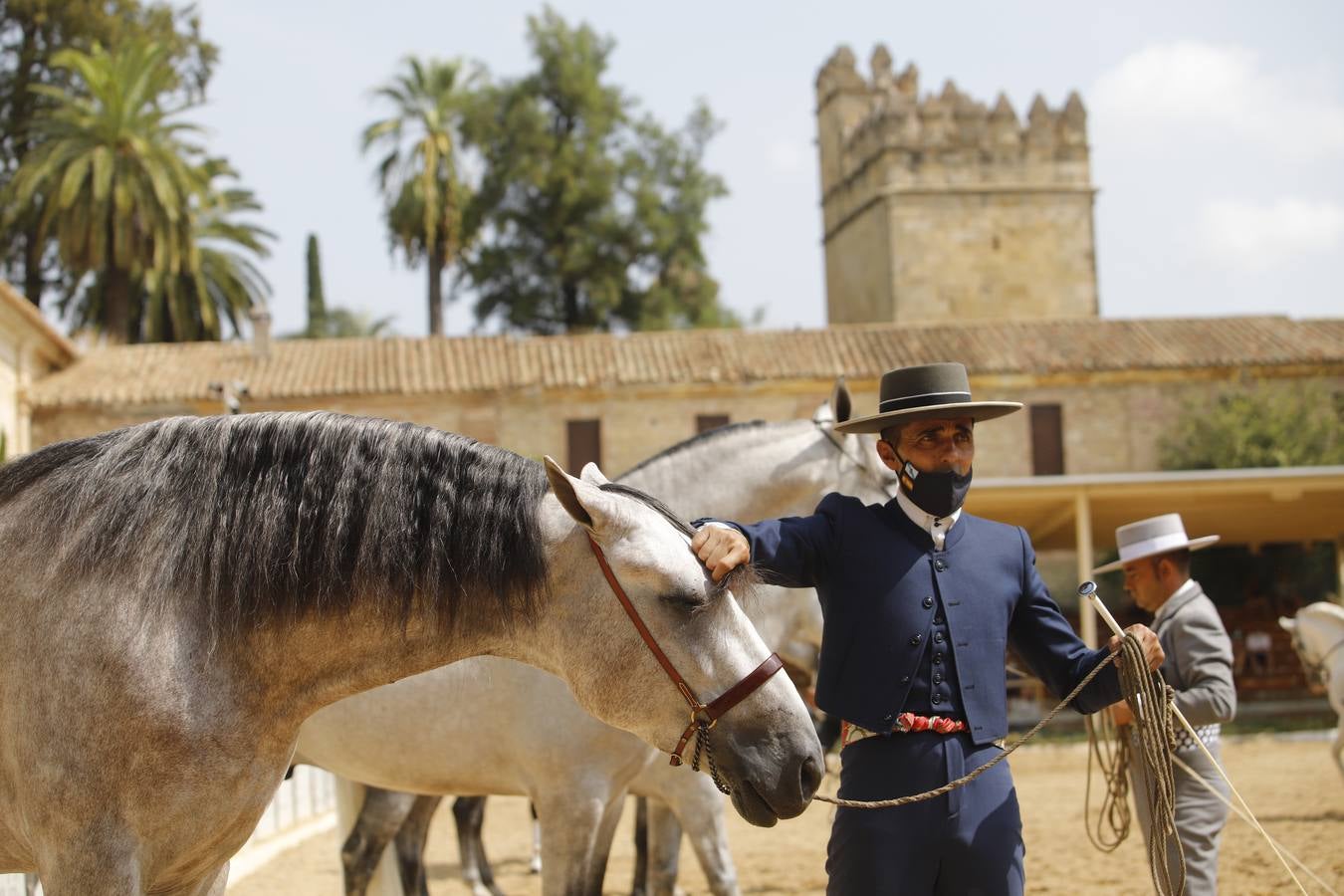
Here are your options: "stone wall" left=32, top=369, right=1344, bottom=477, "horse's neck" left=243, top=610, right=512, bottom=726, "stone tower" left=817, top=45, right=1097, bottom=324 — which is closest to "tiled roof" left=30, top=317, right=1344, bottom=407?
"stone wall" left=32, top=369, right=1344, bottom=477

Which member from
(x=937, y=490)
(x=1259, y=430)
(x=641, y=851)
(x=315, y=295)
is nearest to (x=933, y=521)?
(x=937, y=490)

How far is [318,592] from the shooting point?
2754 millimetres

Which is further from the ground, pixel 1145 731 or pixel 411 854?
pixel 1145 731

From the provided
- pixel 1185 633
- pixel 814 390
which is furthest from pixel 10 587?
pixel 814 390

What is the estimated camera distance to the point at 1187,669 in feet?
16.8

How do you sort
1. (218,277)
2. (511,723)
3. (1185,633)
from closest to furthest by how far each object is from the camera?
(511,723), (1185,633), (218,277)

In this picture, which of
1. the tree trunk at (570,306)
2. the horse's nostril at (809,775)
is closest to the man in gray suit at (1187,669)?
the horse's nostril at (809,775)

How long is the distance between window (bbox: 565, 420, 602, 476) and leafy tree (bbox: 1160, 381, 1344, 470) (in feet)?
40.7

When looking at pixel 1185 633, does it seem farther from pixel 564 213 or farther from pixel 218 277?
pixel 564 213

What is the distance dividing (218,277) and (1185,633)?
36.2m

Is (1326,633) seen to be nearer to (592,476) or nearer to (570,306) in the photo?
(592,476)

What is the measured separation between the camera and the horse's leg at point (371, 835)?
599 cm

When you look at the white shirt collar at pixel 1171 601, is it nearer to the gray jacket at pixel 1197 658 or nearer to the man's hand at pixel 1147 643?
the gray jacket at pixel 1197 658

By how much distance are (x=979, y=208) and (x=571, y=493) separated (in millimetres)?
40011
